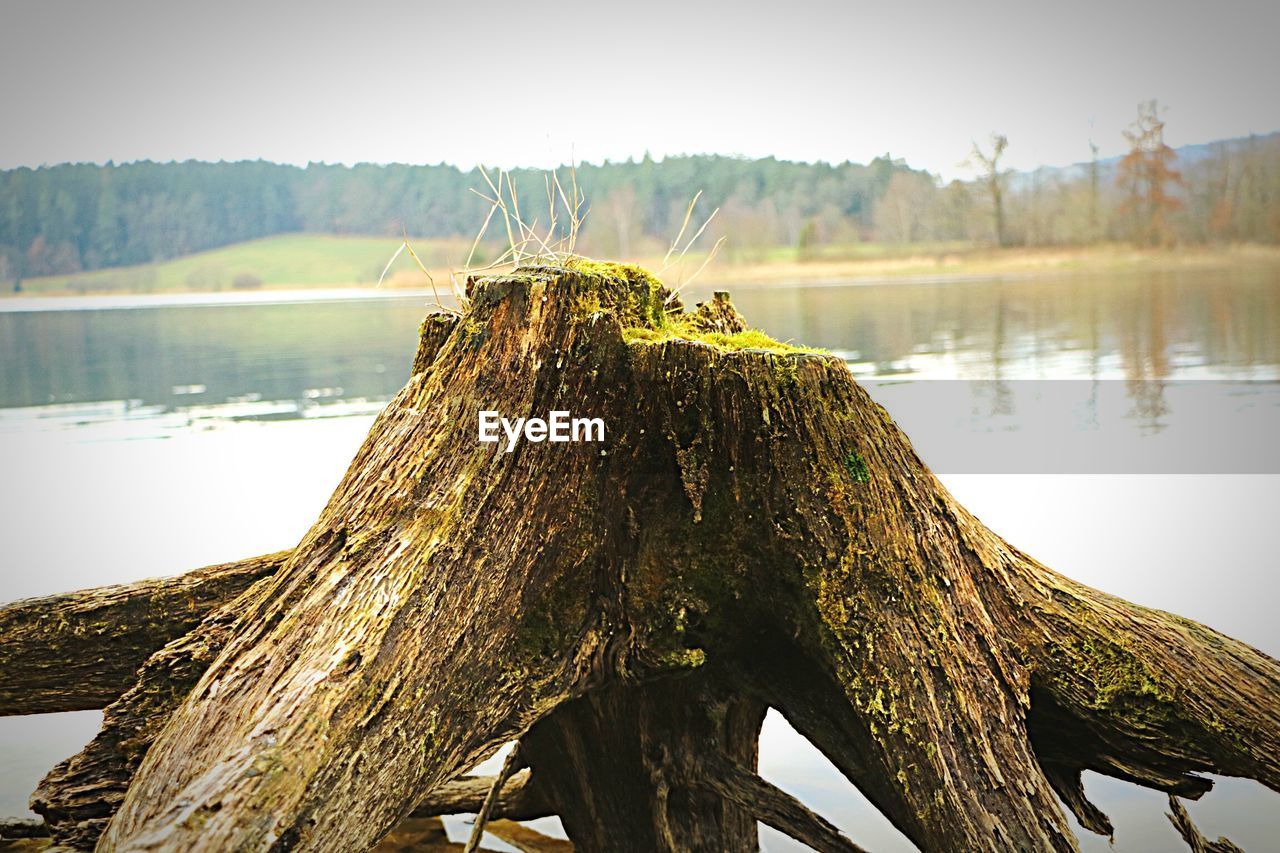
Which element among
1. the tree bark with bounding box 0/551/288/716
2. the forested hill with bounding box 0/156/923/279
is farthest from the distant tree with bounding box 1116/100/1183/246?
the tree bark with bounding box 0/551/288/716

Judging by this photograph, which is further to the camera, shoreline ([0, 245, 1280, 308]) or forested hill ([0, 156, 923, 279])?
forested hill ([0, 156, 923, 279])

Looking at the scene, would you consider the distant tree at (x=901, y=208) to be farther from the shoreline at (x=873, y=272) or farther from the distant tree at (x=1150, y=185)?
the distant tree at (x=1150, y=185)

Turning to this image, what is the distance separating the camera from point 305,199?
8.90 meters

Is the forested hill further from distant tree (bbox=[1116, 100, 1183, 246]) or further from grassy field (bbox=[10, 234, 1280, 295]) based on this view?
distant tree (bbox=[1116, 100, 1183, 246])

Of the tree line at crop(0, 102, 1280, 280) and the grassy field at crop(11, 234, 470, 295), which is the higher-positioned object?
the tree line at crop(0, 102, 1280, 280)

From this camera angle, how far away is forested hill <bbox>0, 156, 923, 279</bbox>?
8094 millimetres

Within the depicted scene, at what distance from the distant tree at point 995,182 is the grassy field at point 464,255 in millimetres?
171

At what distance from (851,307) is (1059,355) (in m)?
1.51

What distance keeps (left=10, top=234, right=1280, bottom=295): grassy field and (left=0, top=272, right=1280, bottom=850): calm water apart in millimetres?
158

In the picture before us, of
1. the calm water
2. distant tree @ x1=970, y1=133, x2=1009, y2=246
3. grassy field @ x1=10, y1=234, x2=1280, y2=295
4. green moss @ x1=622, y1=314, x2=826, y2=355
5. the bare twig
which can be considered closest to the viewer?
green moss @ x1=622, y1=314, x2=826, y2=355

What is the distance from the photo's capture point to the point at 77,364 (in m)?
8.73

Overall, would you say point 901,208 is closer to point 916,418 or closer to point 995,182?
point 995,182

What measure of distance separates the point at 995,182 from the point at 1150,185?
1.04m

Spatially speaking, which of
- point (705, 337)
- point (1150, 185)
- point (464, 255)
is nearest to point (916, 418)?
point (1150, 185)
